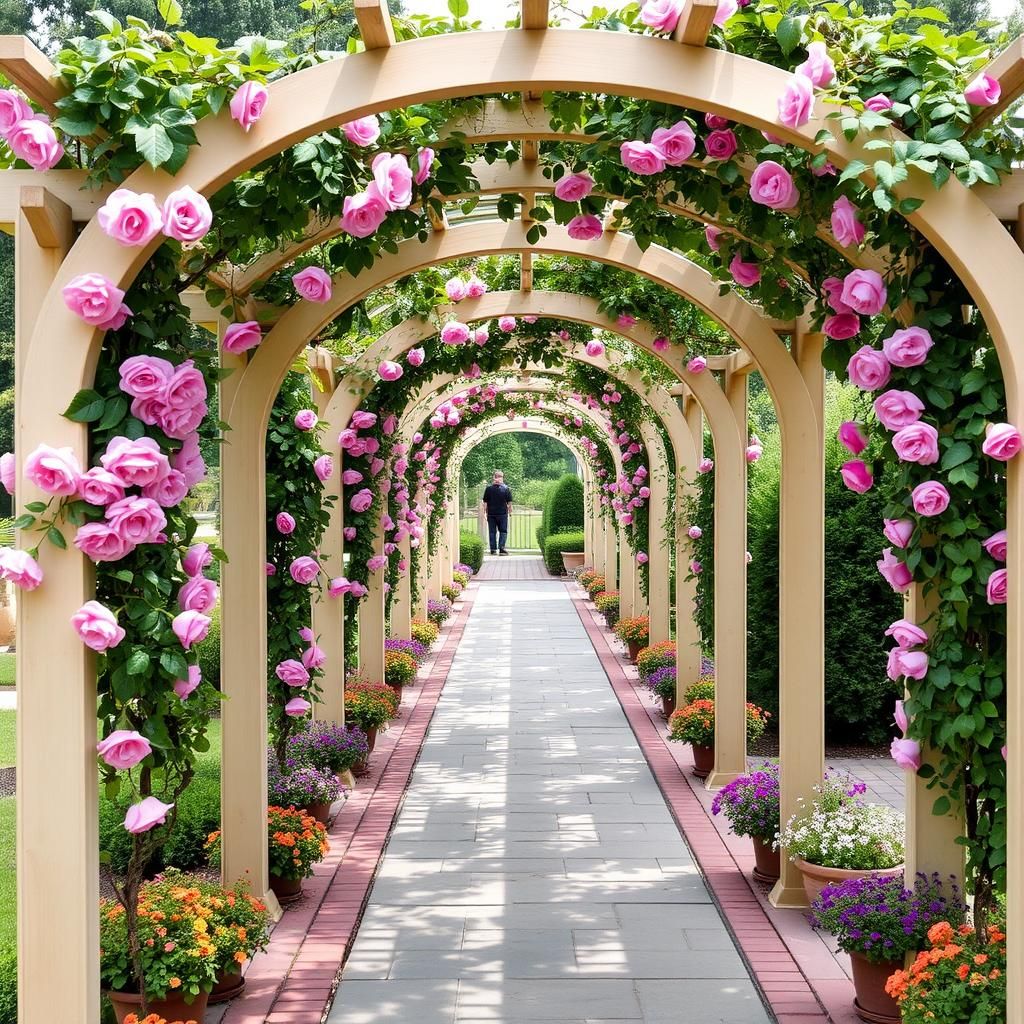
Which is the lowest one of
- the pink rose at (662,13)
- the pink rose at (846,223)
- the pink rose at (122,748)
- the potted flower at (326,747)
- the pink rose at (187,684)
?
the potted flower at (326,747)

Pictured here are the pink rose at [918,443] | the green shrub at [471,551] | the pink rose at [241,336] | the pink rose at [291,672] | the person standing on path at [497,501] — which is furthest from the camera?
the green shrub at [471,551]

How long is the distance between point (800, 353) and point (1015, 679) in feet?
8.44

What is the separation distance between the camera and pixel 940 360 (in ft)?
9.98

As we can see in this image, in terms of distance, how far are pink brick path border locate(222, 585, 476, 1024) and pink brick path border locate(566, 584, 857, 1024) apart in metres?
1.47

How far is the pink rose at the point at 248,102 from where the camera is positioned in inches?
105

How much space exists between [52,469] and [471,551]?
20896 millimetres

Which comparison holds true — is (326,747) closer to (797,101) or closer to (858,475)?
(858,475)

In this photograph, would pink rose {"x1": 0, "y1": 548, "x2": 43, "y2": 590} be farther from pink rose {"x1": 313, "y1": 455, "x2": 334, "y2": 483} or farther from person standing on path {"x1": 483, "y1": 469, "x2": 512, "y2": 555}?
person standing on path {"x1": 483, "y1": 469, "x2": 512, "y2": 555}

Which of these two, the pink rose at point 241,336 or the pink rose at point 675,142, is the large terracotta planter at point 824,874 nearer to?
the pink rose at point 675,142

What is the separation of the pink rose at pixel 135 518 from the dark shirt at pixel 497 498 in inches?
795

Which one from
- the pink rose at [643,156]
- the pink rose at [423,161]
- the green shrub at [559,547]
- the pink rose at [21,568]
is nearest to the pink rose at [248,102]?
the pink rose at [423,161]

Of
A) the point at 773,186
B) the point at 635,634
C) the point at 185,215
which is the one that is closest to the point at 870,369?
the point at 773,186

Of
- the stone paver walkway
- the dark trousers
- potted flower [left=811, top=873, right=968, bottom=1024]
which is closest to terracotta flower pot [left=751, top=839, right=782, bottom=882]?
the stone paver walkway

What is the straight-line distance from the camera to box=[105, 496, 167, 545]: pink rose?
8.73ft
